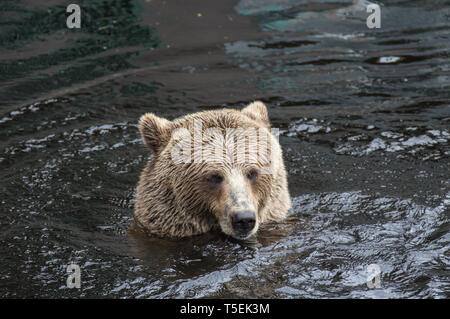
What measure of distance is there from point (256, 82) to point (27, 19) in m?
5.98

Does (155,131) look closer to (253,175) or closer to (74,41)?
(253,175)

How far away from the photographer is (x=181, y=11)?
49.8ft

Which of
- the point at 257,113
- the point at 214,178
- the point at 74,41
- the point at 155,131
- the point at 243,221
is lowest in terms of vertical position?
the point at 243,221

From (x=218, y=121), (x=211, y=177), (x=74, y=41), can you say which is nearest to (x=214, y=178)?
(x=211, y=177)

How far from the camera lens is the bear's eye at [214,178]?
6223 millimetres

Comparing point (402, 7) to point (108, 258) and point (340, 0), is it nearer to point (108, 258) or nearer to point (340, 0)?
point (340, 0)

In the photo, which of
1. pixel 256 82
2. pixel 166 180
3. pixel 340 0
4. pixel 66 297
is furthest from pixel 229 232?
pixel 340 0

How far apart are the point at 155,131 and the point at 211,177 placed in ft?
3.43

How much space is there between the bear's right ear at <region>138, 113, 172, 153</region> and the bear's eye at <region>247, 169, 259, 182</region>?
1136mm

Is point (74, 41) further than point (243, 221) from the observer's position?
Yes

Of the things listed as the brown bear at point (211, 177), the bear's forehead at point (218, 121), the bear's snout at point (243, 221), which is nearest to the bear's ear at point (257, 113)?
the brown bear at point (211, 177)

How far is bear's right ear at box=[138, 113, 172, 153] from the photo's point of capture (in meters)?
6.88

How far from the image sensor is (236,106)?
11.1 m
